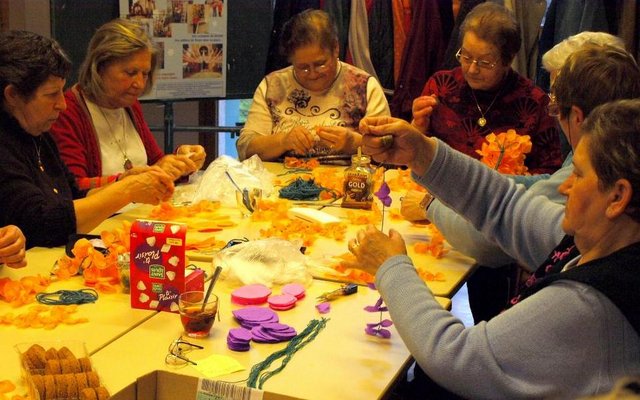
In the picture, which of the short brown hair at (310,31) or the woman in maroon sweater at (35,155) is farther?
the short brown hair at (310,31)

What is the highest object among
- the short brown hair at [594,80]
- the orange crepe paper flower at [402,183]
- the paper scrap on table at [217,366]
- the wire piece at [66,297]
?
the short brown hair at [594,80]

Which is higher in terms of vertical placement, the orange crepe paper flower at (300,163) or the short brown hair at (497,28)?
the short brown hair at (497,28)

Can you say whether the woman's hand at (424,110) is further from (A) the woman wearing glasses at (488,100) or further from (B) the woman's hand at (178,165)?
(B) the woman's hand at (178,165)

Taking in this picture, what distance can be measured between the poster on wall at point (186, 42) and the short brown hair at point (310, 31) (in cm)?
101

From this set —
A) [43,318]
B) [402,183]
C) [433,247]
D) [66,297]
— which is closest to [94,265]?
[66,297]

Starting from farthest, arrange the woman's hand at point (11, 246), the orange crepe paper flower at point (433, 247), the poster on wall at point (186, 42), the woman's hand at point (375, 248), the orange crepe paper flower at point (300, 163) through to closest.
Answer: the poster on wall at point (186, 42), the orange crepe paper flower at point (300, 163), the orange crepe paper flower at point (433, 247), the woman's hand at point (11, 246), the woman's hand at point (375, 248)

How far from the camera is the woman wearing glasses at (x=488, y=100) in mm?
3920

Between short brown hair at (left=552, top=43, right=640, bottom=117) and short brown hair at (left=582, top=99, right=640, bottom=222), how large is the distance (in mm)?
535

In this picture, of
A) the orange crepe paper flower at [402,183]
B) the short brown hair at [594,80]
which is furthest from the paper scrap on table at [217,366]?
the orange crepe paper flower at [402,183]

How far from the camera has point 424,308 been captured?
70.3 inches

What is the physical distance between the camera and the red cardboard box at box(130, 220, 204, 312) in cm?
211

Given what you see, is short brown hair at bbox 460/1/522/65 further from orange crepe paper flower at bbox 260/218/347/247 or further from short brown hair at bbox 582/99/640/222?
short brown hair at bbox 582/99/640/222

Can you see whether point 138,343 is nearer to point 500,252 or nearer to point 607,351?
point 607,351

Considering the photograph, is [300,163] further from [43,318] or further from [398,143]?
[43,318]
